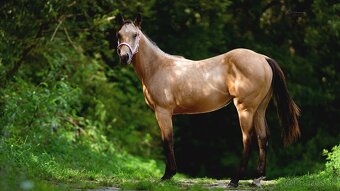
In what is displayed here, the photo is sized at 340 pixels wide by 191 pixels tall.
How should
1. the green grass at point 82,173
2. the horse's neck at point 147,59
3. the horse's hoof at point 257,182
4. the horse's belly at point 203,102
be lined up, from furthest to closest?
the horse's neck at point 147,59, the horse's belly at point 203,102, the horse's hoof at point 257,182, the green grass at point 82,173

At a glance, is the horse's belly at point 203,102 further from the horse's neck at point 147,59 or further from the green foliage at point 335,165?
the green foliage at point 335,165

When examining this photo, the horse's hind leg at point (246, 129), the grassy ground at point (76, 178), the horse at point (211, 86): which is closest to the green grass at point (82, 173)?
the grassy ground at point (76, 178)

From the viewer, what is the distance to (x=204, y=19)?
1656cm

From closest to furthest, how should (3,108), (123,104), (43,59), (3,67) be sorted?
(3,108), (3,67), (43,59), (123,104)

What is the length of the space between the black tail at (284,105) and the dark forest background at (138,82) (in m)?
3.75

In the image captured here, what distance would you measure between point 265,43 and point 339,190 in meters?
10.8

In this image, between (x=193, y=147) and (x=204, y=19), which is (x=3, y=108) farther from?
→ (x=193, y=147)

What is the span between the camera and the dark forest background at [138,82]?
1195 centimetres

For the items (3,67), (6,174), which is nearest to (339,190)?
(6,174)

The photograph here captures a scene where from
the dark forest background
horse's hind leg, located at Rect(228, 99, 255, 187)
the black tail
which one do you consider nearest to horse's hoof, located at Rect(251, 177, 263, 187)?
horse's hind leg, located at Rect(228, 99, 255, 187)

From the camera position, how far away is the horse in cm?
802

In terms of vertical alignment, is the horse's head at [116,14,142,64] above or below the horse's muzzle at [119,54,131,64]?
above

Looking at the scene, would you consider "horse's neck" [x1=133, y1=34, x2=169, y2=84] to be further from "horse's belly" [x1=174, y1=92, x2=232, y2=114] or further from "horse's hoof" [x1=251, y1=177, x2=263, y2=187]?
"horse's hoof" [x1=251, y1=177, x2=263, y2=187]

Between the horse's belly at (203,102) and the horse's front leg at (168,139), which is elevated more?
the horse's belly at (203,102)
